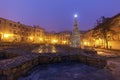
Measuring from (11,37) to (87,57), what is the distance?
42864 millimetres

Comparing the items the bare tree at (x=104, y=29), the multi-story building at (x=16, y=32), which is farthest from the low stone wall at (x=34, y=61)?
the multi-story building at (x=16, y=32)

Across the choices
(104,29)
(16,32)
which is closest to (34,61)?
(104,29)

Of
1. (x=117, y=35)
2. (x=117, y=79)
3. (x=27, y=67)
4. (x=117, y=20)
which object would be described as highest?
(x=117, y=20)

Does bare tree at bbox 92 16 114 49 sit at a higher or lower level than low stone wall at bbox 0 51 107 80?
higher

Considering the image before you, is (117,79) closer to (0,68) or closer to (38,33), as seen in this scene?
(0,68)

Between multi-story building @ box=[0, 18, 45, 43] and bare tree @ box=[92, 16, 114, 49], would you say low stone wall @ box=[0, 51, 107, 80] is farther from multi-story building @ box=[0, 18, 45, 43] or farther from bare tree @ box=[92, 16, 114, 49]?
multi-story building @ box=[0, 18, 45, 43]

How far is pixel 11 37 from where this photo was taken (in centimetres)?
4928

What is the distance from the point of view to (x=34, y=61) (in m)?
9.15

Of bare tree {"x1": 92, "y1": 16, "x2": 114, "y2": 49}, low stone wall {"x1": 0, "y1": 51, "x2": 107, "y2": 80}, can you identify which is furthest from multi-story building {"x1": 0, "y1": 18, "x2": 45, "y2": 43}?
low stone wall {"x1": 0, "y1": 51, "x2": 107, "y2": 80}

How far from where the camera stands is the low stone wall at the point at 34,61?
5.95m

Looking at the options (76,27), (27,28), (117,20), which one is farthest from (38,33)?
(76,27)

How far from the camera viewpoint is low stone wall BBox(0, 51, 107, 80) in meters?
5.95

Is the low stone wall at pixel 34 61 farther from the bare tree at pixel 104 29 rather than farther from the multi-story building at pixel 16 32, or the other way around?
the multi-story building at pixel 16 32

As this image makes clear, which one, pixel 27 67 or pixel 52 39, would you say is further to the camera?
pixel 52 39
